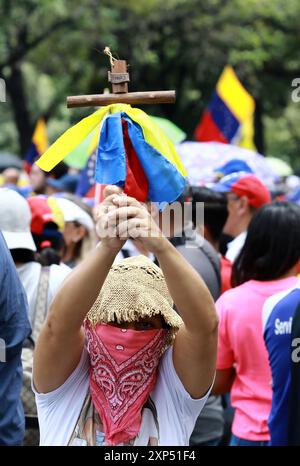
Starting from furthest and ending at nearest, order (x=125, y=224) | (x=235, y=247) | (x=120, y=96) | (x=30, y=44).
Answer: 1. (x=30, y=44)
2. (x=235, y=247)
3. (x=120, y=96)
4. (x=125, y=224)

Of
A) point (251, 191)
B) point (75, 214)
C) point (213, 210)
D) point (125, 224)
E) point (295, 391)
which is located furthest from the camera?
point (251, 191)

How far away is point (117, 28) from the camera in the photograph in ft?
57.1

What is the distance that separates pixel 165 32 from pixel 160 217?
15765 millimetres

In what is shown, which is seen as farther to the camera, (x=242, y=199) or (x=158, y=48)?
(x=158, y=48)

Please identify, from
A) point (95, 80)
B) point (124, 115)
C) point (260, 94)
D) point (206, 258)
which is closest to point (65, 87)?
point (95, 80)

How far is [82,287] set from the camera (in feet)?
7.63

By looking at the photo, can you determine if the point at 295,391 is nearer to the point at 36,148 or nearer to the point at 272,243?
the point at 272,243

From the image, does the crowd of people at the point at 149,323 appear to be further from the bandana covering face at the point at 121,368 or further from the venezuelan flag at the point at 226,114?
the venezuelan flag at the point at 226,114

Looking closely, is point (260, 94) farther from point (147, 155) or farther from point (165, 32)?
point (147, 155)

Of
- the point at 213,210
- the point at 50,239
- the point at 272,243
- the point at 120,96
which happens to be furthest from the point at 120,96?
the point at 50,239

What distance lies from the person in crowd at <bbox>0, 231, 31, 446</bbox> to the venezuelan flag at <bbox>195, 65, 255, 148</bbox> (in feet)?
22.6

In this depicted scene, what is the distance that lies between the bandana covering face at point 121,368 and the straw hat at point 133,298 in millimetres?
50

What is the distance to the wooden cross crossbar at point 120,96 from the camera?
7.98 ft

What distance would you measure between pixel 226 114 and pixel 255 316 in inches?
256
